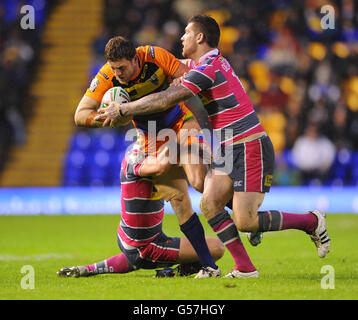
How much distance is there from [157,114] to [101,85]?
0.61 metres

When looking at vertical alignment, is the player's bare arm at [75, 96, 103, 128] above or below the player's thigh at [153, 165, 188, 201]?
above

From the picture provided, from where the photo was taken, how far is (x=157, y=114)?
6691mm

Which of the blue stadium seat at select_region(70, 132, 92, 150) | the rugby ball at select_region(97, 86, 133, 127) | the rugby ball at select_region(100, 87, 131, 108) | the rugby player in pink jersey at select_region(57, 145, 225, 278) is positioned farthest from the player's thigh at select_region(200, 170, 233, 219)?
the blue stadium seat at select_region(70, 132, 92, 150)

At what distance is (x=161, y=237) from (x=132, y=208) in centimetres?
37

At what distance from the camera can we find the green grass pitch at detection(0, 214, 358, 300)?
5242mm

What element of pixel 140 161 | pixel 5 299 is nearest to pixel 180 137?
pixel 140 161

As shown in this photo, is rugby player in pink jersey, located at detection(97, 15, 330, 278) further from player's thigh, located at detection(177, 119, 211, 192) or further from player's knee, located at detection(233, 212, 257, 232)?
player's thigh, located at detection(177, 119, 211, 192)

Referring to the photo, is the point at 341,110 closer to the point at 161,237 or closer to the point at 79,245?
the point at 79,245

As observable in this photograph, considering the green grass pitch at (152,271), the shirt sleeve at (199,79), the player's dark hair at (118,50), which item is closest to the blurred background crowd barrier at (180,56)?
the green grass pitch at (152,271)

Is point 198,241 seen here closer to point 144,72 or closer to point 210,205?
A: point 210,205

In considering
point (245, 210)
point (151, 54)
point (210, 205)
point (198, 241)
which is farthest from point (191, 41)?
point (198, 241)

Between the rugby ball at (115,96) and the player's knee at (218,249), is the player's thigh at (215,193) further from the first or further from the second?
the rugby ball at (115,96)

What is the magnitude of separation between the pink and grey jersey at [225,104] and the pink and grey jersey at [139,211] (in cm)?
82

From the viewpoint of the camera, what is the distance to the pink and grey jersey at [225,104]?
6198mm
